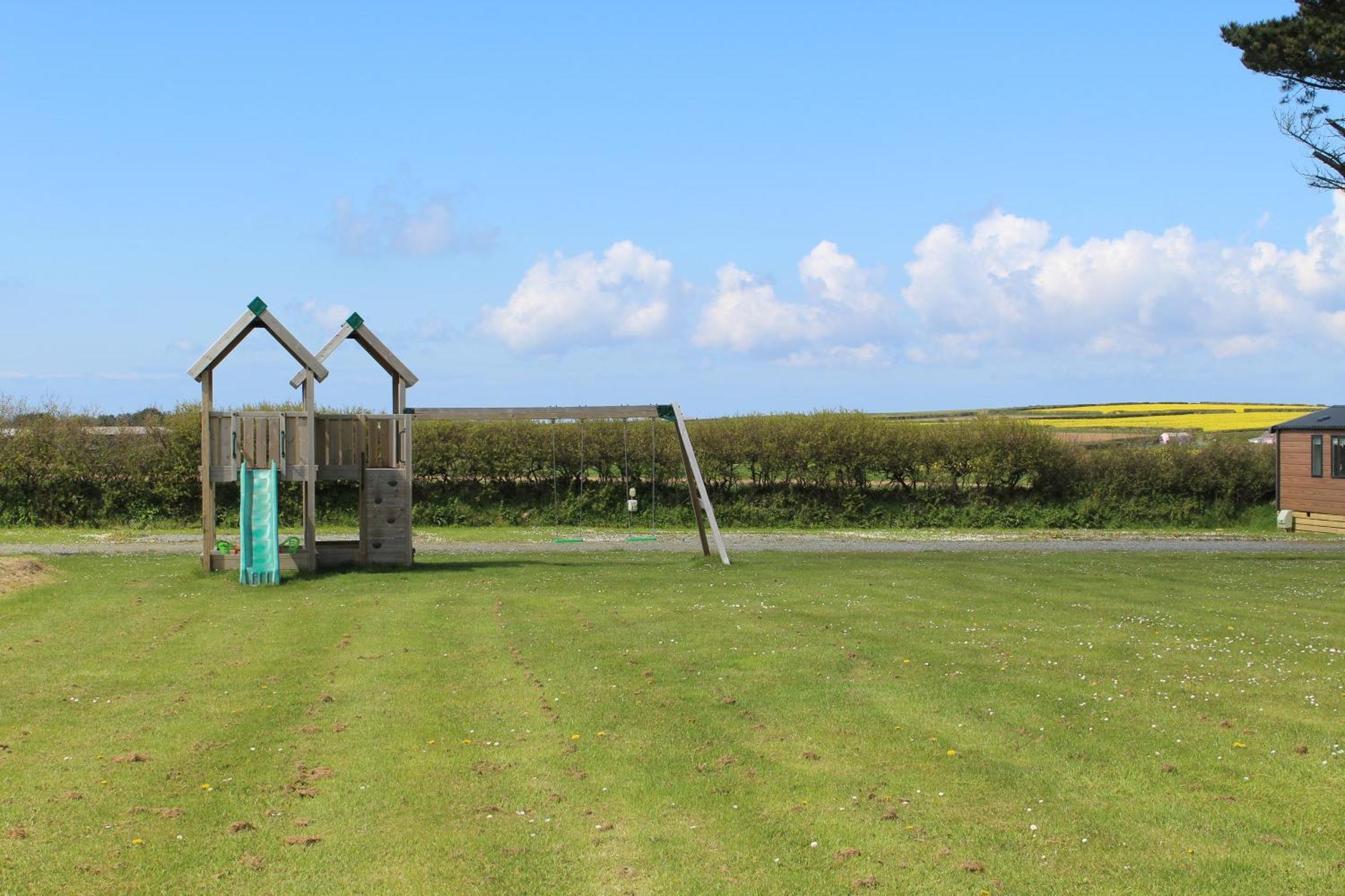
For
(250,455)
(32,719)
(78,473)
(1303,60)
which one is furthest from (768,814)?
(78,473)

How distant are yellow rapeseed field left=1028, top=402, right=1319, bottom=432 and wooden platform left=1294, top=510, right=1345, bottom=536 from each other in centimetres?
1717

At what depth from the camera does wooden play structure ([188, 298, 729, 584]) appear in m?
19.6

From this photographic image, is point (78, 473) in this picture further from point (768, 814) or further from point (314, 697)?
point (768, 814)

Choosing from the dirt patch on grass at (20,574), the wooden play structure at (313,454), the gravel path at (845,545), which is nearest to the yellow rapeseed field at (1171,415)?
the gravel path at (845,545)

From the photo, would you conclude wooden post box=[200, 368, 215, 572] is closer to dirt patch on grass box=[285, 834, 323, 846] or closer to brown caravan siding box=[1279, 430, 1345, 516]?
dirt patch on grass box=[285, 834, 323, 846]

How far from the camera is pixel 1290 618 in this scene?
15586 mm

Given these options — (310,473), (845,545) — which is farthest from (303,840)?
(845,545)

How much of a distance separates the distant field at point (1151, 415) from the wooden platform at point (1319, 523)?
984cm

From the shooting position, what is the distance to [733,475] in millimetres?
38750

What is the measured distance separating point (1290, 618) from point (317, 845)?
13057mm

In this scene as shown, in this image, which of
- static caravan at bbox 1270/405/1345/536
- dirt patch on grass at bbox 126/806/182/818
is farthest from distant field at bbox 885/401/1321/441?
dirt patch on grass at bbox 126/806/182/818

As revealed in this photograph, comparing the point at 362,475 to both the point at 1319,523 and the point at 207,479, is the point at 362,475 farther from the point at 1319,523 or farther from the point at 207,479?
the point at 1319,523

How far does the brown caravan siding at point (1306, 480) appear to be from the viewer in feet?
132

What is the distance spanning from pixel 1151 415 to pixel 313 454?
5996 centimetres
